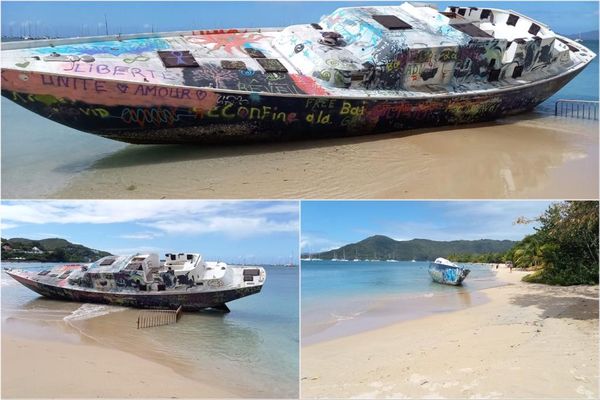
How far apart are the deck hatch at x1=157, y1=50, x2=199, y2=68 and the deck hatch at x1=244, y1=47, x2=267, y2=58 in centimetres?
154

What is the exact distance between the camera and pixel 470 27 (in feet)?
47.9

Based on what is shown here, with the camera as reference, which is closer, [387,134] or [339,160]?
[339,160]

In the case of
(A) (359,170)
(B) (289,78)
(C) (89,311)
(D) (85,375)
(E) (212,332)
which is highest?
(B) (289,78)

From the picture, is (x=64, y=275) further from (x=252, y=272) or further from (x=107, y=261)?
(x=252, y=272)

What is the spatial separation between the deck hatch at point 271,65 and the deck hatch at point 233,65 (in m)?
0.49

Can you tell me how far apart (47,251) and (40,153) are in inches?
100

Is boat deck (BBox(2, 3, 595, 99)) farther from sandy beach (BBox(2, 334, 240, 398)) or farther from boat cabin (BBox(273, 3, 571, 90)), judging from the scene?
sandy beach (BBox(2, 334, 240, 398))

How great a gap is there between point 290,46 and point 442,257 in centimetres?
624

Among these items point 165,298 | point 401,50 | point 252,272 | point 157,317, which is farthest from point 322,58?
point 157,317

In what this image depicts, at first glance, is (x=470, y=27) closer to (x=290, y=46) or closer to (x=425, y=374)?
(x=290, y=46)

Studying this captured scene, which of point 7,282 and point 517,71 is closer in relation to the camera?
point 7,282

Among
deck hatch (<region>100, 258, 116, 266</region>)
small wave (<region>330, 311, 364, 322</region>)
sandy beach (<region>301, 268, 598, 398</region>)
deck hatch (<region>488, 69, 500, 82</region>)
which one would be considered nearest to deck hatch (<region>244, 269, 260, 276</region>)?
deck hatch (<region>100, 258, 116, 266</region>)

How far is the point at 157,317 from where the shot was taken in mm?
11750

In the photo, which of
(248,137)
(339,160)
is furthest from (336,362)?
(248,137)
